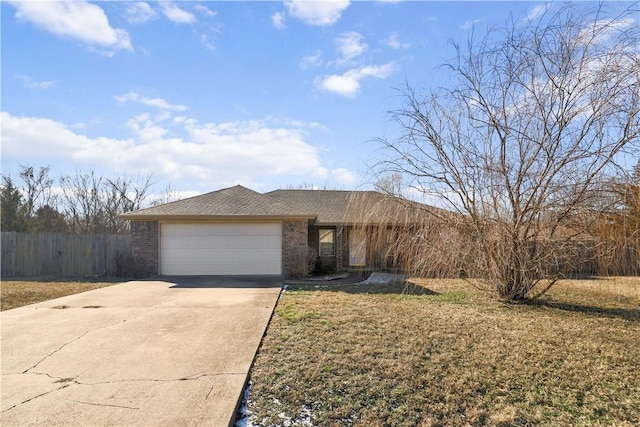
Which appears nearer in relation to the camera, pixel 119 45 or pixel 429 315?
pixel 429 315

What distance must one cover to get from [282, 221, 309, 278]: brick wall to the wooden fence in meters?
6.31

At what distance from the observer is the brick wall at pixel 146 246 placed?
13438 mm

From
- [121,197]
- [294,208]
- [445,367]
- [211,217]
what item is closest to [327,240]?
[294,208]

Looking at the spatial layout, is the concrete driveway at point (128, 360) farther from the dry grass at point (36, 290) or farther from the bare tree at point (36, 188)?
the bare tree at point (36, 188)

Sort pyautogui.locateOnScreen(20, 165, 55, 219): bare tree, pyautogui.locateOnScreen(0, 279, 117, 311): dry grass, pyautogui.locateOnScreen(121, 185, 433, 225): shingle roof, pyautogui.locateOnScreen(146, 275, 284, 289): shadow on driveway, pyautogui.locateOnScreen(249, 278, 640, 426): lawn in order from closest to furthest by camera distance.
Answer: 1. pyautogui.locateOnScreen(249, 278, 640, 426): lawn
2. pyautogui.locateOnScreen(121, 185, 433, 225): shingle roof
3. pyautogui.locateOnScreen(0, 279, 117, 311): dry grass
4. pyautogui.locateOnScreen(146, 275, 284, 289): shadow on driveway
5. pyautogui.locateOnScreen(20, 165, 55, 219): bare tree

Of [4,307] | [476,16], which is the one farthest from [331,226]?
[4,307]

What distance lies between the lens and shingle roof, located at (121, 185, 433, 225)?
28.2 feet

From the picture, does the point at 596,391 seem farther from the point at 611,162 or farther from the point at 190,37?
the point at 190,37

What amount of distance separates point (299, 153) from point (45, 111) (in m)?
8.15

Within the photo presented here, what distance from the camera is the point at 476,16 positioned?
311 inches

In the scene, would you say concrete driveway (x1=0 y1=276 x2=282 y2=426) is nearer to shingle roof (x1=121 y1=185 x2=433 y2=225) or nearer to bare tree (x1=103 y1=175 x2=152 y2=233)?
shingle roof (x1=121 y1=185 x2=433 y2=225)

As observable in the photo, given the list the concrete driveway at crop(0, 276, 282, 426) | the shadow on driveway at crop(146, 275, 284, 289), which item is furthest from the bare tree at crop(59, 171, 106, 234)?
the concrete driveway at crop(0, 276, 282, 426)

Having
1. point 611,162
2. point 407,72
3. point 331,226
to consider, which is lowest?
point 331,226

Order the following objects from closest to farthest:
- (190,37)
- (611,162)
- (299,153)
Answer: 1. (611,162)
2. (190,37)
3. (299,153)
